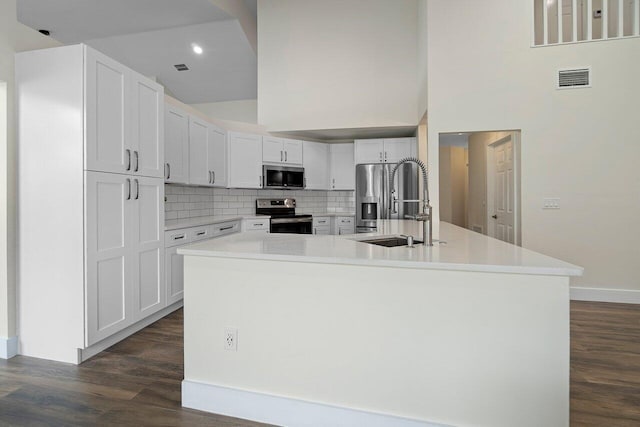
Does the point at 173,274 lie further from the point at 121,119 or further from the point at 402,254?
the point at 402,254

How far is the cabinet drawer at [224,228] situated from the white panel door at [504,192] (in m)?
3.55

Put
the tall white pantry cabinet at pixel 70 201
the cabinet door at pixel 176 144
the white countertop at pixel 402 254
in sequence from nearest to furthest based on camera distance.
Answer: the white countertop at pixel 402 254
the tall white pantry cabinet at pixel 70 201
the cabinet door at pixel 176 144

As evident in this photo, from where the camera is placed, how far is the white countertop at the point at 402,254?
1.35 meters

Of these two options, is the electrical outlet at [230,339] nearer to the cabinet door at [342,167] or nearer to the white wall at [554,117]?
the white wall at [554,117]

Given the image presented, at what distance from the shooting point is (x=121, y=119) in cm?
259

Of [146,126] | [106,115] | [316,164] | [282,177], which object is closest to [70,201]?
[106,115]

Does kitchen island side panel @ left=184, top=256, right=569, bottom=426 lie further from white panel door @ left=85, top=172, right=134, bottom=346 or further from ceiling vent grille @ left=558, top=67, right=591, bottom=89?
ceiling vent grille @ left=558, top=67, right=591, bottom=89

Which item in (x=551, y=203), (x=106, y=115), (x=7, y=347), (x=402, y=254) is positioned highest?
(x=106, y=115)

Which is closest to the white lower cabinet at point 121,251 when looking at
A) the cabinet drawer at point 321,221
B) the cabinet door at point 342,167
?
the cabinet drawer at point 321,221

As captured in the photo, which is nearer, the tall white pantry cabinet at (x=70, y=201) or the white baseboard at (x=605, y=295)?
the tall white pantry cabinet at (x=70, y=201)

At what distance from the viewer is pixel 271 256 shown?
1631 millimetres

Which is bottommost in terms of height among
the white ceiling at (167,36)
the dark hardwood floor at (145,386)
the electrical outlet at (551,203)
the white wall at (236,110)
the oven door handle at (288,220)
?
the dark hardwood floor at (145,386)

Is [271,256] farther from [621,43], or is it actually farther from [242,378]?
[621,43]

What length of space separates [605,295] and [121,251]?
4838mm
